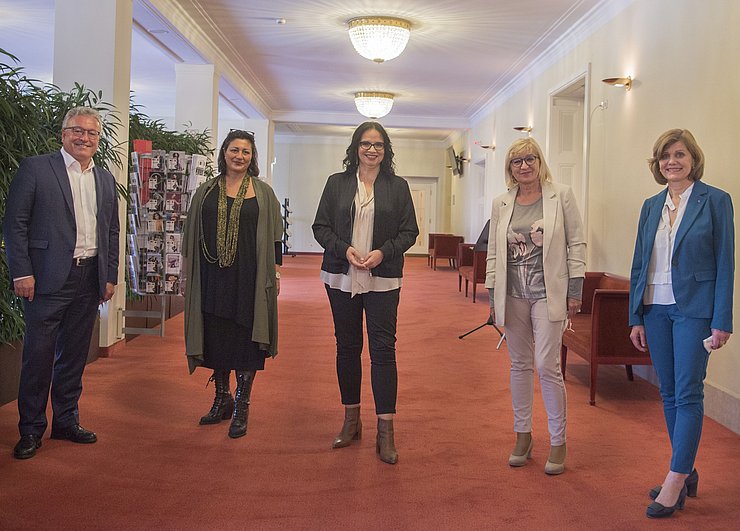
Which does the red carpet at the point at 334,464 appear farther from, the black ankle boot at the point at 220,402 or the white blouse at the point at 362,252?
the white blouse at the point at 362,252

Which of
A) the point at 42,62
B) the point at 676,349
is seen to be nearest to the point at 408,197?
the point at 676,349

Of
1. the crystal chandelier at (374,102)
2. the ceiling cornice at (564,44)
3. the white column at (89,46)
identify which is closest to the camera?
the white column at (89,46)

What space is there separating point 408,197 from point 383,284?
47 cm

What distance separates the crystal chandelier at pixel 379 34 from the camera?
8.06 meters

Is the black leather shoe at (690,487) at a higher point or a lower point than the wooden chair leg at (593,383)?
lower

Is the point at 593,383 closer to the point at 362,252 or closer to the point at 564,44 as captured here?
the point at 362,252

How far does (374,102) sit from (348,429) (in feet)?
31.6

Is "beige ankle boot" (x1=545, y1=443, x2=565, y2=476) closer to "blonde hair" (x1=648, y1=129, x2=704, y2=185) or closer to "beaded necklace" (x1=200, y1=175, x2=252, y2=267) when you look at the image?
"blonde hair" (x1=648, y1=129, x2=704, y2=185)

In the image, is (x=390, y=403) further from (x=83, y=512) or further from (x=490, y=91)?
(x=490, y=91)

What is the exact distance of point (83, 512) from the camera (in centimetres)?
288

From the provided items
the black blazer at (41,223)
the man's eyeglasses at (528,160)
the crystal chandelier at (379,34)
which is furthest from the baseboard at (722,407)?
the crystal chandelier at (379,34)

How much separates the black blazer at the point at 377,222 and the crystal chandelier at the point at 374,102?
925 cm

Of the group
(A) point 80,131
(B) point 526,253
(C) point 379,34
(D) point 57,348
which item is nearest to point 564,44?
(C) point 379,34

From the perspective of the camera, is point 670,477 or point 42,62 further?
point 42,62
